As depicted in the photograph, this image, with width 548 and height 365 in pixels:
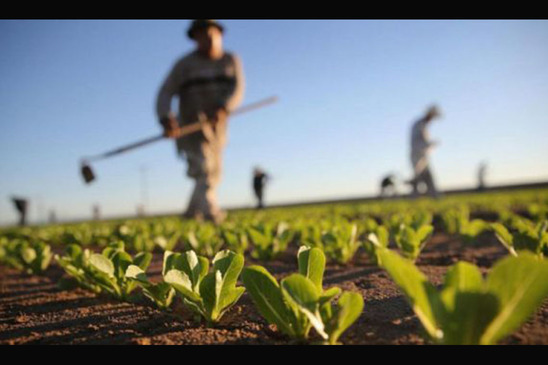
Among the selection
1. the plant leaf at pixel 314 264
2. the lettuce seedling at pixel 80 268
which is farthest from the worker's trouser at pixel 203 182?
the plant leaf at pixel 314 264

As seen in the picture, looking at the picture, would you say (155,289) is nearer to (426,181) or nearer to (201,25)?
(201,25)

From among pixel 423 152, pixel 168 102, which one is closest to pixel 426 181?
pixel 423 152

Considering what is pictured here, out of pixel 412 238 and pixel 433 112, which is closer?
pixel 412 238

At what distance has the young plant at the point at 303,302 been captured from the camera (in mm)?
842

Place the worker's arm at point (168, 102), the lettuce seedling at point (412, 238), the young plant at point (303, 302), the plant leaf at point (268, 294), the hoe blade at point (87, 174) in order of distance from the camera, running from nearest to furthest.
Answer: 1. the young plant at point (303, 302)
2. the plant leaf at point (268, 294)
3. the lettuce seedling at point (412, 238)
4. the hoe blade at point (87, 174)
5. the worker's arm at point (168, 102)

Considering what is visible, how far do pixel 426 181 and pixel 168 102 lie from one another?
9367mm

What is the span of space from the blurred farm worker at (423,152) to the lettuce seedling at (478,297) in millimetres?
11933

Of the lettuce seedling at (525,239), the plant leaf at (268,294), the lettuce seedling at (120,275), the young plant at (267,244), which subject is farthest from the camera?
the young plant at (267,244)

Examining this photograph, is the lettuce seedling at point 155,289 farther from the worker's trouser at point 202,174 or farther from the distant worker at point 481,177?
the distant worker at point 481,177

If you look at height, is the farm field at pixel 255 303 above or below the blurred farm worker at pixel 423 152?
below

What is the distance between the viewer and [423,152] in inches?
464

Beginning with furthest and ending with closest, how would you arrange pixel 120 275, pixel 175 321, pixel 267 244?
pixel 267 244 → pixel 120 275 → pixel 175 321

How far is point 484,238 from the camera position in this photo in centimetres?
319
